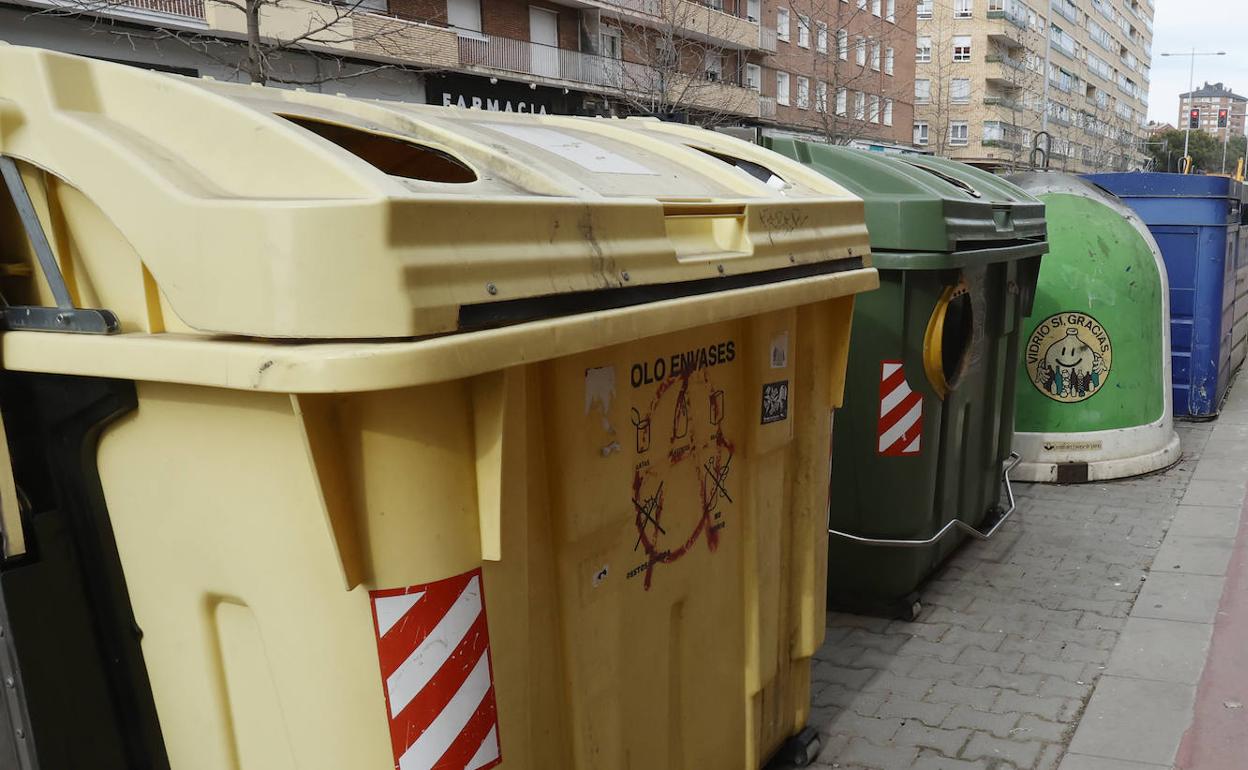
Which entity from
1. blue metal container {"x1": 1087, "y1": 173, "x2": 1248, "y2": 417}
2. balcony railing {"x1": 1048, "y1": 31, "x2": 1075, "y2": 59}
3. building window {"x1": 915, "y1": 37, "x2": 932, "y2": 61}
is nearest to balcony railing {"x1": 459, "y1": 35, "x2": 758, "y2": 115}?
blue metal container {"x1": 1087, "y1": 173, "x2": 1248, "y2": 417}

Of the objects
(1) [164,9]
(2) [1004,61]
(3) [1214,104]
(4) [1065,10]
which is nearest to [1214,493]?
(1) [164,9]

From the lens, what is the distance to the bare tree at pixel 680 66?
787 inches

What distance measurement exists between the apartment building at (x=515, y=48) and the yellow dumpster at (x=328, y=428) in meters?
5.90

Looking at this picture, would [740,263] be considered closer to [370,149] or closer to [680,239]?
[680,239]

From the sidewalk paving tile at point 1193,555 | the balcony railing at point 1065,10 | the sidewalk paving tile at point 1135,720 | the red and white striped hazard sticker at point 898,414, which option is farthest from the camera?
the balcony railing at point 1065,10

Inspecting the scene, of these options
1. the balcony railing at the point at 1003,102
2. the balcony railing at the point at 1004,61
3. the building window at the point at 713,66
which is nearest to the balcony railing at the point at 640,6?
the building window at the point at 713,66

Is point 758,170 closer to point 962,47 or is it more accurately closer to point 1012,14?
point 962,47

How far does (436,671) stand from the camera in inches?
69.3

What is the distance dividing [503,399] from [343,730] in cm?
64

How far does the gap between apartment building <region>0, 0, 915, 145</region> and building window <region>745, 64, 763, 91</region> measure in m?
0.05

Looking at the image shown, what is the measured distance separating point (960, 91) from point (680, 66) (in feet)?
125

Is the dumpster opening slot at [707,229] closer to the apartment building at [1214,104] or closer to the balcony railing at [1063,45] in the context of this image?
the balcony railing at [1063,45]

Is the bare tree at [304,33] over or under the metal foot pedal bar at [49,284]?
over

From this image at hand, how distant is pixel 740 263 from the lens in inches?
94.5
